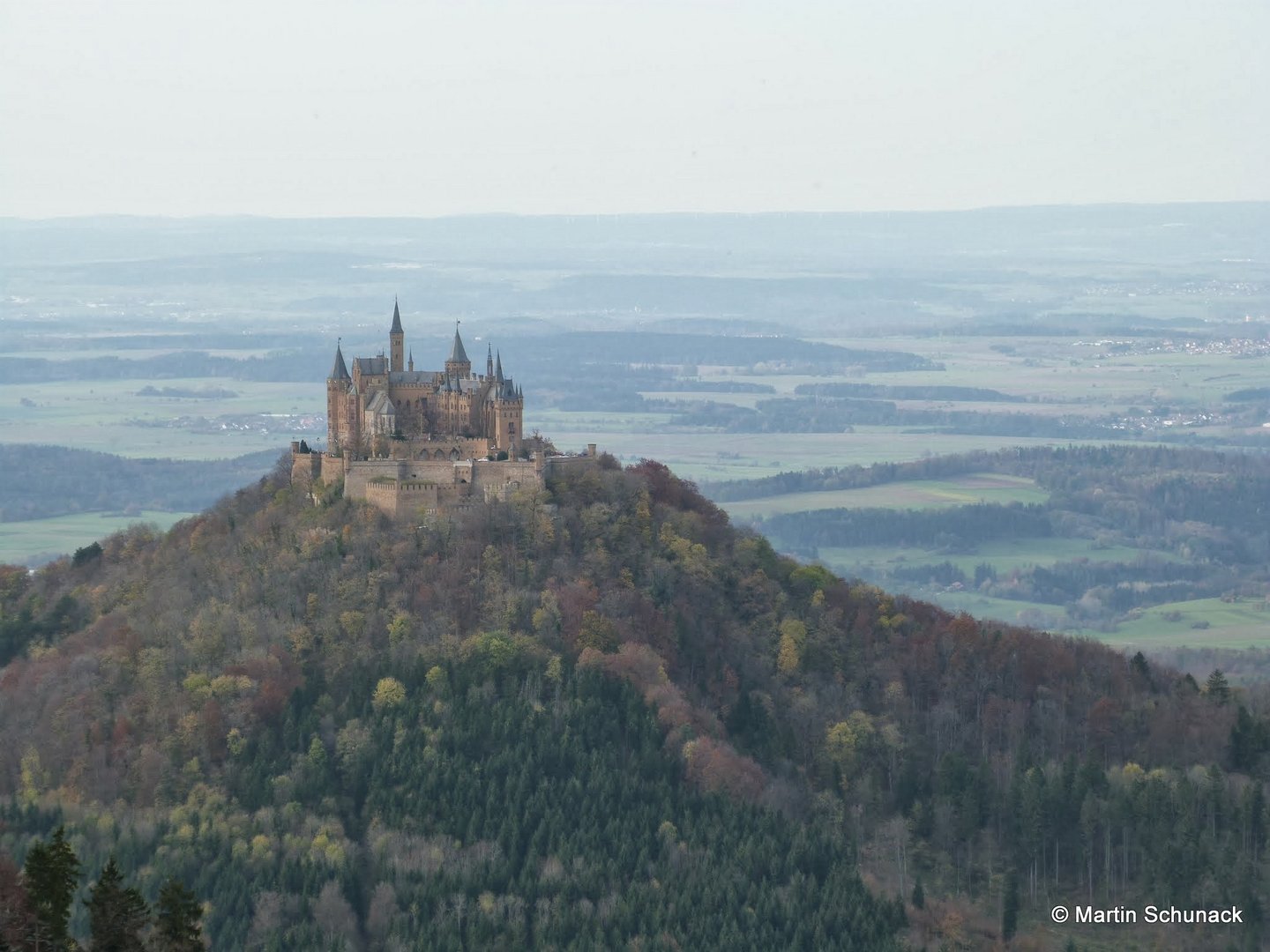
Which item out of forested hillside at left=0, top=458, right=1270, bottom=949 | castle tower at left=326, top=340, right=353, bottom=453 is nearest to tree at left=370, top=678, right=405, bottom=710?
forested hillside at left=0, top=458, right=1270, bottom=949

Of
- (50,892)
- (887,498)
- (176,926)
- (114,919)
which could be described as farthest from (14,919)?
(887,498)

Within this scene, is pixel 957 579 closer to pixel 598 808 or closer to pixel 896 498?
pixel 896 498

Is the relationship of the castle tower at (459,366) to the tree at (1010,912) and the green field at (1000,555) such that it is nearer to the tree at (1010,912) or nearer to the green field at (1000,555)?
the tree at (1010,912)

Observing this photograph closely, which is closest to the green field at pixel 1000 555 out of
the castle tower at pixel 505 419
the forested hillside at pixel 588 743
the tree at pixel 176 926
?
the forested hillside at pixel 588 743

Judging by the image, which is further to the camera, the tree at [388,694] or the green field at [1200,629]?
the green field at [1200,629]

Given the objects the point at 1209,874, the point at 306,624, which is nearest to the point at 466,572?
the point at 306,624

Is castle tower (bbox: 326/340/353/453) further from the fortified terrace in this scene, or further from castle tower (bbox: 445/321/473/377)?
castle tower (bbox: 445/321/473/377)

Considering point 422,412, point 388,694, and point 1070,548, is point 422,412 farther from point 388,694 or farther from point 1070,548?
point 1070,548
